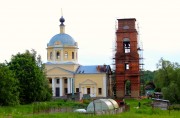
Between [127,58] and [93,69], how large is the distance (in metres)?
9.08

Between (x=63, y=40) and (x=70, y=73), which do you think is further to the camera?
(x=63, y=40)

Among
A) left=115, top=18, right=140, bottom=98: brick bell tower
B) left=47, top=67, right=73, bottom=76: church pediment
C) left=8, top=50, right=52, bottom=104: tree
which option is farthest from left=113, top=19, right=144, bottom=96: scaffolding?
left=8, top=50, right=52, bottom=104: tree

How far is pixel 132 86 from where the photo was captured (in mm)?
73625

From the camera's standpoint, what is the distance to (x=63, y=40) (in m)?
81.4

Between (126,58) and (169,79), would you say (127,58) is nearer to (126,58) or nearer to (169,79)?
(126,58)

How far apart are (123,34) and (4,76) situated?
2902 cm

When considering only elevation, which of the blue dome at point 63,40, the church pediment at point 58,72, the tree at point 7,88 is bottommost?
the tree at point 7,88

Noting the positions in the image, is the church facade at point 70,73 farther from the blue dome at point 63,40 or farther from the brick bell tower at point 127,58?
the brick bell tower at point 127,58

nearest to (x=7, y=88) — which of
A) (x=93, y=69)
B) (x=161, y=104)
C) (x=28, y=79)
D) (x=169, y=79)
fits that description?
(x=28, y=79)

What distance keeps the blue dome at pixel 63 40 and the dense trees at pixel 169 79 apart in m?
22.5

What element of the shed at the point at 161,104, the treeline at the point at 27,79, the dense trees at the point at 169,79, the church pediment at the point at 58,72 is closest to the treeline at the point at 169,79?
the dense trees at the point at 169,79

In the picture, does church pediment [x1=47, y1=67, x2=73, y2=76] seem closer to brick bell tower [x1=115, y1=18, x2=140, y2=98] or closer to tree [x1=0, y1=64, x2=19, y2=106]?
brick bell tower [x1=115, y1=18, x2=140, y2=98]

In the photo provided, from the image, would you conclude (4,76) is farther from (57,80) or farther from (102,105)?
(57,80)

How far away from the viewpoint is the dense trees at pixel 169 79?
172 ft
